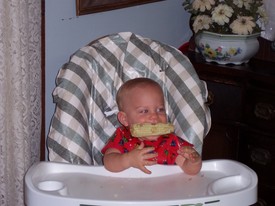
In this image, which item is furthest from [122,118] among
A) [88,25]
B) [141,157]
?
[88,25]

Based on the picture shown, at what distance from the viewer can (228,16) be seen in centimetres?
235

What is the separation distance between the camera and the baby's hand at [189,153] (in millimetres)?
1646

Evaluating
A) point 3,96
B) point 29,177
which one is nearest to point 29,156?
point 3,96

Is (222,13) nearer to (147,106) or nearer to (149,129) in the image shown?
(147,106)

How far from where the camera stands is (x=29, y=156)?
191 cm

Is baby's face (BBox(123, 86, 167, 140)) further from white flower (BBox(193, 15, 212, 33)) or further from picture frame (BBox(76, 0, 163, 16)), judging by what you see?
white flower (BBox(193, 15, 212, 33))

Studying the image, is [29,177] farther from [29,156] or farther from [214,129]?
[214,129]

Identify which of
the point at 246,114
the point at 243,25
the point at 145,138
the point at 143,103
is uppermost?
the point at 243,25

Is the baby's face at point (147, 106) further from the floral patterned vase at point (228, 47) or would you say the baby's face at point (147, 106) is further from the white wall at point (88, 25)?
the floral patterned vase at point (228, 47)

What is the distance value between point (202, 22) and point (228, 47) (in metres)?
0.15

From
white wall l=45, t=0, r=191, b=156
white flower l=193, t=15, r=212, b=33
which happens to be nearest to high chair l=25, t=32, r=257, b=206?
white wall l=45, t=0, r=191, b=156

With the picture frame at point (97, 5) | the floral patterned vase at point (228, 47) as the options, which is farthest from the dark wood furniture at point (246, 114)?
the picture frame at point (97, 5)

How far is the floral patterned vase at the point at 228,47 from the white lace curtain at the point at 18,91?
0.79 meters

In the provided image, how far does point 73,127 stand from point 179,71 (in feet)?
1.33
